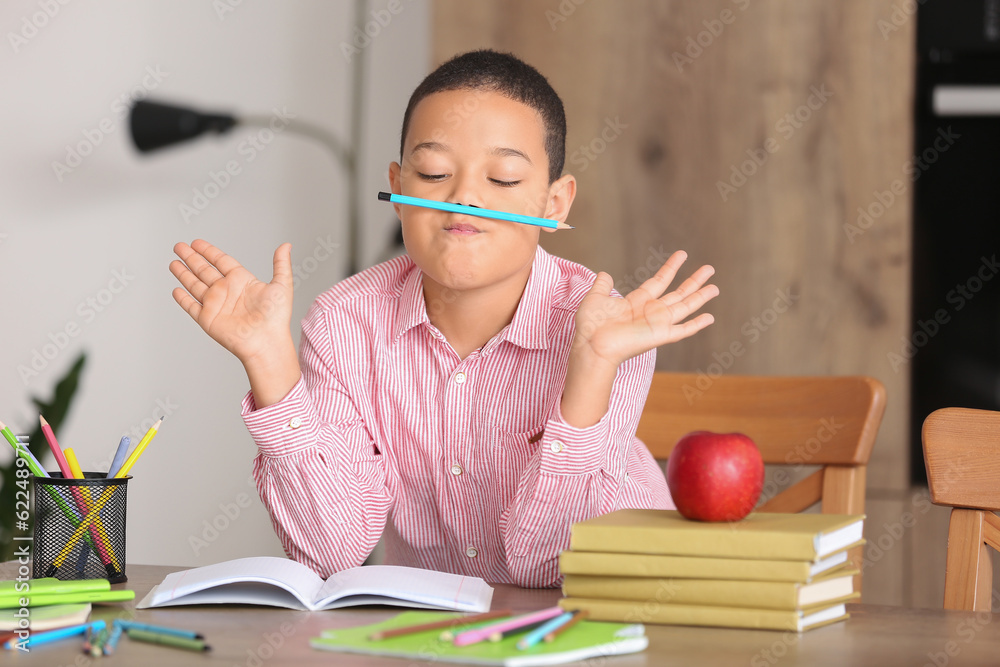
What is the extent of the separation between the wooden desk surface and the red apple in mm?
97

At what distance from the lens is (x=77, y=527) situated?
90cm

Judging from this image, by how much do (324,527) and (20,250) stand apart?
872mm

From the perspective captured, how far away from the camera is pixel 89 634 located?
0.72 meters

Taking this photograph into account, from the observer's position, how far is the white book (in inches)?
31.6

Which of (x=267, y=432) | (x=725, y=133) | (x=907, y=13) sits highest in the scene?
(x=907, y=13)

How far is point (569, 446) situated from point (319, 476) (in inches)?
10.7

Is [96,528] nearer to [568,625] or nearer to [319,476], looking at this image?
[319,476]

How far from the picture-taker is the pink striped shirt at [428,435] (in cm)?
106

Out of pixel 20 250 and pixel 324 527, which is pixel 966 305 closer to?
pixel 324 527

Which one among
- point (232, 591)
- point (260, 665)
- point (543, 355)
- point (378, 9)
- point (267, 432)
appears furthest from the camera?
point (378, 9)

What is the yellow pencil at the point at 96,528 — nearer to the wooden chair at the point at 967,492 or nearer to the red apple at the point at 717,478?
the red apple at the point at 717,478

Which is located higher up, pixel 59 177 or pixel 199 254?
pixel 59 177

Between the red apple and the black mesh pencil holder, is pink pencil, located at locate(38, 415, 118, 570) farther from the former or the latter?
the red apple

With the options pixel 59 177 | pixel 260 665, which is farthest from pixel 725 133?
pixel 260 665
